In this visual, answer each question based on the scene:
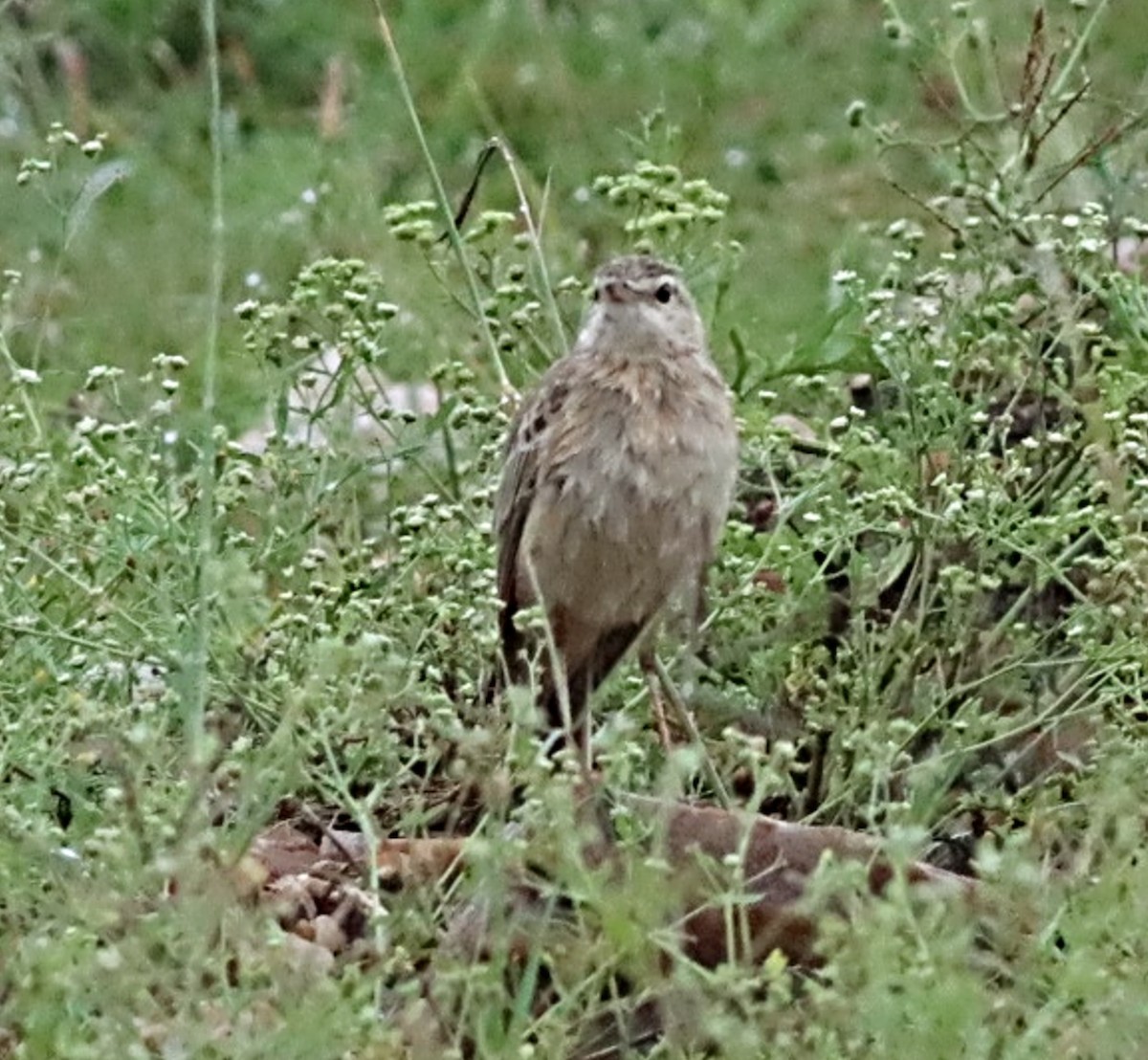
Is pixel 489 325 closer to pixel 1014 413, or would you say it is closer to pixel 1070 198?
pixel 1014 413

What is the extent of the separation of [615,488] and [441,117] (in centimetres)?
537

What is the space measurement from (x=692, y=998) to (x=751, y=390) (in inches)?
109

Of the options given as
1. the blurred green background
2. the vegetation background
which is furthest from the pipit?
the blurred green background

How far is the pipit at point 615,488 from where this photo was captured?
20.4 ft

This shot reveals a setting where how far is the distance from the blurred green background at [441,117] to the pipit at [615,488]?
92.8 inches

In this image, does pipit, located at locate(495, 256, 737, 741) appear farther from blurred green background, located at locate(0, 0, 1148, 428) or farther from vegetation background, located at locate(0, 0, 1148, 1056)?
blurred green background, located at locate(0, 0, 1148, 428)

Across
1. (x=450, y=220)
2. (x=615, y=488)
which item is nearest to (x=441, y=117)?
(x=450, y=220)

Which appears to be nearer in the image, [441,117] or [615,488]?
[615,488]

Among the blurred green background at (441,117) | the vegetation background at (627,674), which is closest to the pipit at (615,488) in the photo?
the vegetation background at (627,674)

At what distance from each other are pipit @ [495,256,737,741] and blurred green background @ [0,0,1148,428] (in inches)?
92.8

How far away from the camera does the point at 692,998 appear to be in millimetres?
4340

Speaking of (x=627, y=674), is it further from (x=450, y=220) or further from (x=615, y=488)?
(x=450, y=220)

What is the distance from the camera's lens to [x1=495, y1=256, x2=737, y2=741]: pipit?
6.22 meters

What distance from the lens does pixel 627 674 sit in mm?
6352
